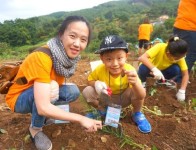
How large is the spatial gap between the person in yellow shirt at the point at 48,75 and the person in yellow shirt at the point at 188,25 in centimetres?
168

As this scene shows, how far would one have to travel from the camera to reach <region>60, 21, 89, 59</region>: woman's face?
6.01 ft

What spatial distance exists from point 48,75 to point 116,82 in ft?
2.30

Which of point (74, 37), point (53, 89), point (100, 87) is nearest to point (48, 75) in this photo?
point (53, 89)

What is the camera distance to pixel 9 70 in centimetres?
200

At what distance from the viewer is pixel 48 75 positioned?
1723 millimetres

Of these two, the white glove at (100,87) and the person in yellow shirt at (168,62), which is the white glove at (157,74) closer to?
the person in yellow shirt at (168,62)

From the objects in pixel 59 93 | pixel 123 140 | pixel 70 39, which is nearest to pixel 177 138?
pixel 123 140

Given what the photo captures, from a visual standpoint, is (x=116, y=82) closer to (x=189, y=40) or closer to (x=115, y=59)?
(x=115, y=59)

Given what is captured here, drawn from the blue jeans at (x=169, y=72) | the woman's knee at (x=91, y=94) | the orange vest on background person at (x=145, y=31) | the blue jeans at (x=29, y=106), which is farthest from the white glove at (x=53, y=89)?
the orange vest on background person at (x=145, y=31)

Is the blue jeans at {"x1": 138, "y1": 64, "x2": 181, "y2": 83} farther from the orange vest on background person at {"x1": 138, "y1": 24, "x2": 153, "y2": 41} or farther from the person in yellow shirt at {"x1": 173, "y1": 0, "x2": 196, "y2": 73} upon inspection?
the orange vest on background person at {"x1": 138, "y1": 24, "x2": 153, "y2": 41}

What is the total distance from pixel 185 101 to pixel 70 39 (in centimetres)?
183

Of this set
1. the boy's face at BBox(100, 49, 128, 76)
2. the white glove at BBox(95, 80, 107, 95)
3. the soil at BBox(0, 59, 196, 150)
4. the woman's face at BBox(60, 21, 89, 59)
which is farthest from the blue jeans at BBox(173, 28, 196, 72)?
the woman's face at BBox(60, 21, 89, 59)

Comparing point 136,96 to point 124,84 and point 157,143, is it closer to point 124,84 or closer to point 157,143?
point 124,84

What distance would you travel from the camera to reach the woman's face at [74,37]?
6.01 feet
